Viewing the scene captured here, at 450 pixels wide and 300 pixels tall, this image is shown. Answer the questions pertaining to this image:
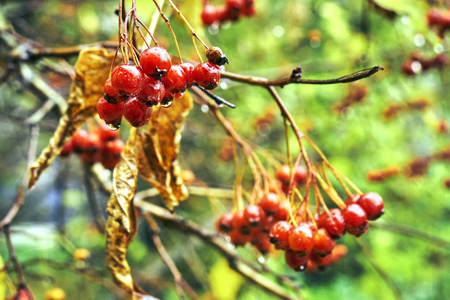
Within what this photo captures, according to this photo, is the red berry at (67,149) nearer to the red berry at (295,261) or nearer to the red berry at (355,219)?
the red berry at (295,261)

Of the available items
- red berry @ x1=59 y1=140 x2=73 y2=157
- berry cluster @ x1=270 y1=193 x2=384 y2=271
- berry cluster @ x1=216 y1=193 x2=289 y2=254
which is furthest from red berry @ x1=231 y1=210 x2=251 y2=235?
red berry @ x1=59 y1=140 x2=73 y2=157

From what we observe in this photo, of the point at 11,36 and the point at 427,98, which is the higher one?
the point at 11,36

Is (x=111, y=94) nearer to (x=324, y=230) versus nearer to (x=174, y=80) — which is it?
(x=174, y=80)

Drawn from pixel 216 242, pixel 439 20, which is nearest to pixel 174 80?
pixel 216 242

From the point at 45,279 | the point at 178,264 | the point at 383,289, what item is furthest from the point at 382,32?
the point at 45,279

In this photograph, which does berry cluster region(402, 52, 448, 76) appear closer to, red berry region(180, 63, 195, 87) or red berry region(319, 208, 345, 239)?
red berry region(319, 208, 345, 239)

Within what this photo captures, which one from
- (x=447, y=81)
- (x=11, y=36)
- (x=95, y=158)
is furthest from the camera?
(x=447, y=81)

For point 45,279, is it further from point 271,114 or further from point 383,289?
point 383,289
